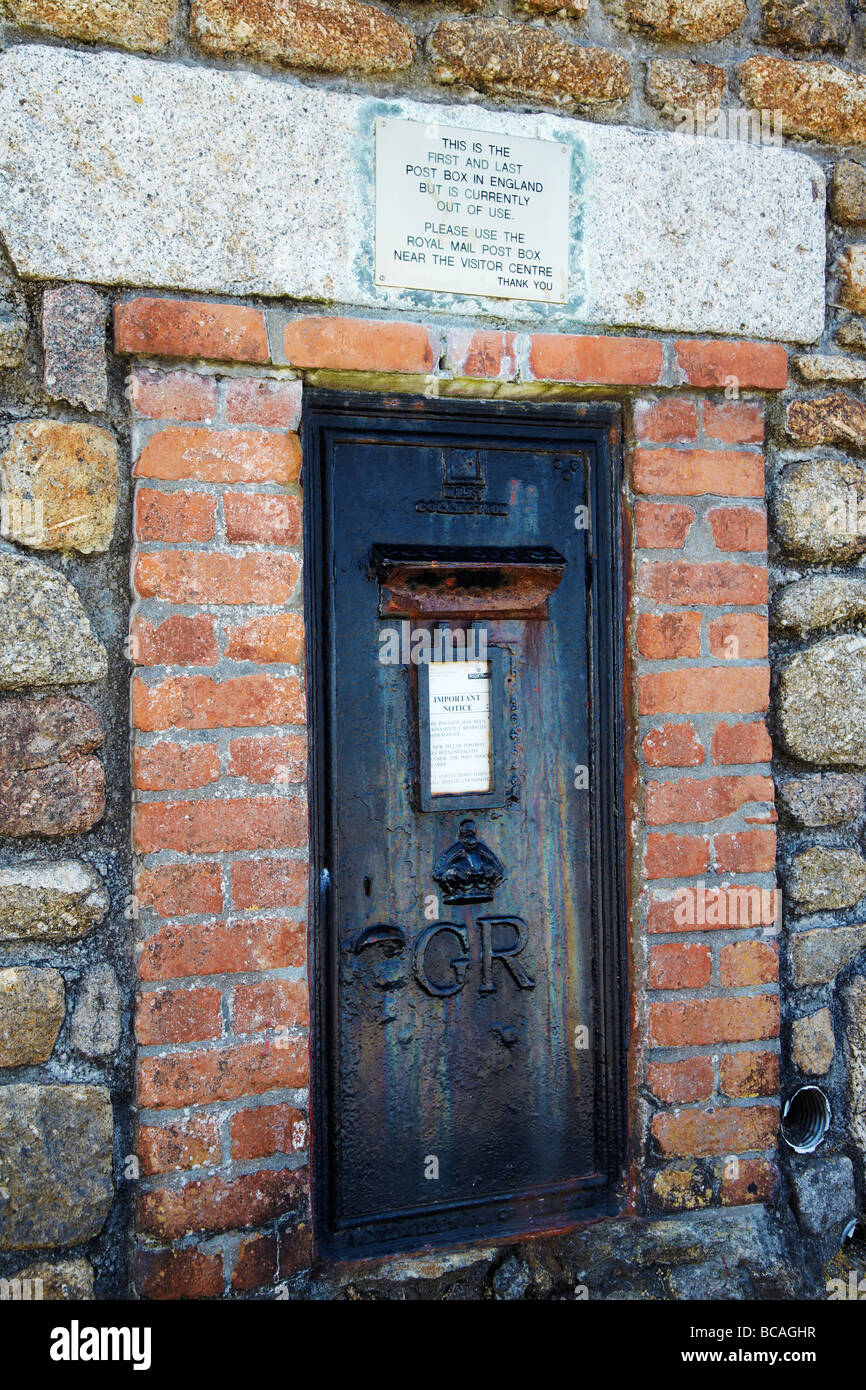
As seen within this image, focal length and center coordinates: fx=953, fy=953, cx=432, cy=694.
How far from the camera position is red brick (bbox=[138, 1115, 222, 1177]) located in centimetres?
167

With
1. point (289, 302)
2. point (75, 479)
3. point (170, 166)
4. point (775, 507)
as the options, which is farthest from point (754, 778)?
point (170, 166)

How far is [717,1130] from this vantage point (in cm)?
199

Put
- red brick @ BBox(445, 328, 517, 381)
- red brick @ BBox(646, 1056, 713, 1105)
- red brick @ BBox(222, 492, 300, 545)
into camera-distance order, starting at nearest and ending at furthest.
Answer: red brick @ BBox(222, 492, 300, 545) → red brick @ BBox(445, 328, 517, 381) → red brick @ BBox(646, 1056, 713, 1105)

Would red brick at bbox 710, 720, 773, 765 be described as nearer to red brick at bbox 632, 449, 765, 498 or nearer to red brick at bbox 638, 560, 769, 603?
red brick at bbox 638, 560, 769, 603

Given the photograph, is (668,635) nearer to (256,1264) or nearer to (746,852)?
(746,852)

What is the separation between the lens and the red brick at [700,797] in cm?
197

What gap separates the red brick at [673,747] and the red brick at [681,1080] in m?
0.62

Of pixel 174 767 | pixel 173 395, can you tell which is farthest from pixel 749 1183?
pixel 173 395

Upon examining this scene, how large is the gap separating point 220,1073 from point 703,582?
1.35 metres

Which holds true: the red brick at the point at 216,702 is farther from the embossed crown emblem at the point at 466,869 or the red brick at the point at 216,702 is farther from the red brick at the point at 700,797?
the red brick at the point at 700,797

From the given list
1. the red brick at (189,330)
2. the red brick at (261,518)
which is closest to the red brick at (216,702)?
the red brick at (261,518)

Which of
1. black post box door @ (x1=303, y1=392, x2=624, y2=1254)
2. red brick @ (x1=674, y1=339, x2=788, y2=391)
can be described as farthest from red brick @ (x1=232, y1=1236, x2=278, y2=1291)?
red brick @ (x1=674, y1=339, x2=788, y2=391)

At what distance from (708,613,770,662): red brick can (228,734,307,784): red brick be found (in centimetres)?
89

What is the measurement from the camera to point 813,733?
2.07 meters
